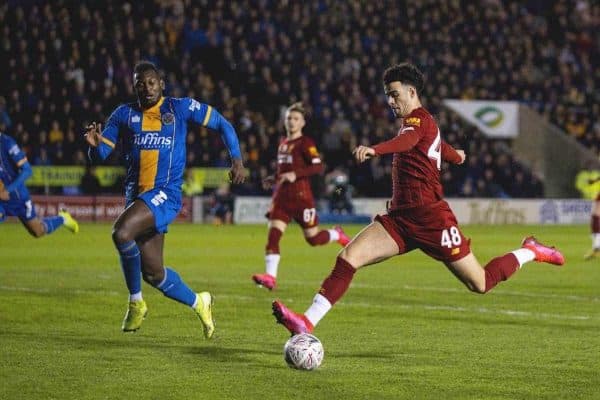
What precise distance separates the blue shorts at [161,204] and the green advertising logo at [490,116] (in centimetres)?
3279

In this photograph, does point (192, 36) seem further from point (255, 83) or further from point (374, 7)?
point (374, 7)

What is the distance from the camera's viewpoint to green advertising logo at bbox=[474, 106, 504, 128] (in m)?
41.9

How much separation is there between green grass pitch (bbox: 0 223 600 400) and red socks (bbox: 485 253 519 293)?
0.57m

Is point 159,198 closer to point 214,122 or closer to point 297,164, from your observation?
point 214,122

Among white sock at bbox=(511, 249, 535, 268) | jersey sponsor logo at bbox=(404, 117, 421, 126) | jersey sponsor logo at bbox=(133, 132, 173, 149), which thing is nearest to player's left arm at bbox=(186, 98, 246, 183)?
jersey sponsor logo at bbox=(133, 132, 173, 149)

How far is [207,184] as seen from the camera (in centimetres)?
3600

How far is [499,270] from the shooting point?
9445mm

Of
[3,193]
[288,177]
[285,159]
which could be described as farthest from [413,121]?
[3,193]

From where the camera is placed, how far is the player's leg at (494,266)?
29.8 ft

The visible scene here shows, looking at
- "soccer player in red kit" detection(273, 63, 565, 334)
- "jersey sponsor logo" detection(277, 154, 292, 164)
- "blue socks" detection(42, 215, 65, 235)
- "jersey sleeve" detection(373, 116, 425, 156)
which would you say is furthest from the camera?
"blue socks" detection(42, 215, 65, 235)

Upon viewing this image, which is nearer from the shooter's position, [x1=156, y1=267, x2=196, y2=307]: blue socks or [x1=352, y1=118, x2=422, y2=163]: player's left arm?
[x1=352, y1=118, x2=422, y2=163]: player's left arm

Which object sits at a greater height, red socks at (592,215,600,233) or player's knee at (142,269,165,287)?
player's knee at (142,269,165,287)

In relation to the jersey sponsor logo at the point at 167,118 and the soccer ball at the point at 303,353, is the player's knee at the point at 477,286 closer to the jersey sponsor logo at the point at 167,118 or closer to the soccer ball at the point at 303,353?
the soccer ball at the point at 303,353

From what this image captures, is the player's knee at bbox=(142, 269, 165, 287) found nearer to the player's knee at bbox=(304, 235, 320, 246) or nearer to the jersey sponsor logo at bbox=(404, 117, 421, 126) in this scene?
the jersey sponsor logo at bbox=(404, 117, 421, 126)
